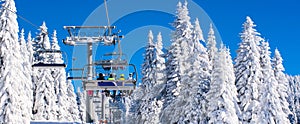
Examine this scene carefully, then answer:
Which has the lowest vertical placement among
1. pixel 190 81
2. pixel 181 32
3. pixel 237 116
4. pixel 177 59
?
pixel 237 116

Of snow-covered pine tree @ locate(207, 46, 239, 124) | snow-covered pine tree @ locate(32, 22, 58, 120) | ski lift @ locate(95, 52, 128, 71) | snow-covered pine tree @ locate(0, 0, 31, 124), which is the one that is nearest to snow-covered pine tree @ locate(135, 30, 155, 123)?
snow-covered pine tree @ locate(32, 22, 58, 120)

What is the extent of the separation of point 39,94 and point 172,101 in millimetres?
20199

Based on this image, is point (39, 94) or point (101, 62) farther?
point (39, 94)

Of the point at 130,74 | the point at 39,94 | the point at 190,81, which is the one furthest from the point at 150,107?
the point at 130,74

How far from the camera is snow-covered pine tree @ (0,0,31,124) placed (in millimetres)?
32750

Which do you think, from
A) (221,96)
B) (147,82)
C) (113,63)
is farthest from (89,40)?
(147,82)

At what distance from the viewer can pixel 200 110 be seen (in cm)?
3291

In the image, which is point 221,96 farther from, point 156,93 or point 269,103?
point 156,93

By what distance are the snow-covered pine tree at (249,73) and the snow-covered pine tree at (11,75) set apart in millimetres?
16354

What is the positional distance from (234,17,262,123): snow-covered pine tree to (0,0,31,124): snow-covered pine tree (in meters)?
16.4

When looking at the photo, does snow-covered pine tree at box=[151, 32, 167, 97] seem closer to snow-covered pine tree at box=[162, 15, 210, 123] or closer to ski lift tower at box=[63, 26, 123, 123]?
snow-covered pine tree at box=[162, 15, 210, 123]

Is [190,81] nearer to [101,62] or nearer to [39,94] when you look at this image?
[101,62]

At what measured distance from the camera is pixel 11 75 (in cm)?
3316

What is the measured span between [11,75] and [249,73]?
58.2 feet
